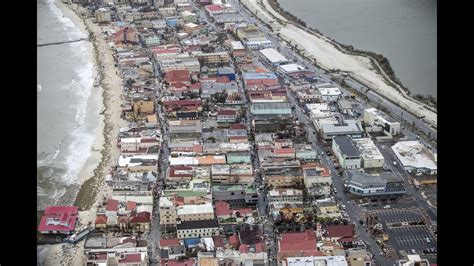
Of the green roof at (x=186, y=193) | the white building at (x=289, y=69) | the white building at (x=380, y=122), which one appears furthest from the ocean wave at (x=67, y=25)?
the green roof at (x=186, y=193)

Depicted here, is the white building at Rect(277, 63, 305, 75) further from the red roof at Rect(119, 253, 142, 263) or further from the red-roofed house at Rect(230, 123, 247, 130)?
the red roof at Rect(119, 253, 142, 263)

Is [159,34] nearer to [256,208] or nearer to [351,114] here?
[351,114]

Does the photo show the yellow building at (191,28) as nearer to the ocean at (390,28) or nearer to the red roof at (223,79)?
the ocean at (390,28)

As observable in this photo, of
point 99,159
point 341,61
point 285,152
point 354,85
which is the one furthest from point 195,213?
point 341,61

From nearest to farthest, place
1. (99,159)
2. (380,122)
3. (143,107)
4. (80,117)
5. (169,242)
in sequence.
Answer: (169,242) → (99,159) → (380,122) → (143,107) → (80,117)

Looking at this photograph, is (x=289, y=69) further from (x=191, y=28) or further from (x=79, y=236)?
(x=79, y=236)
